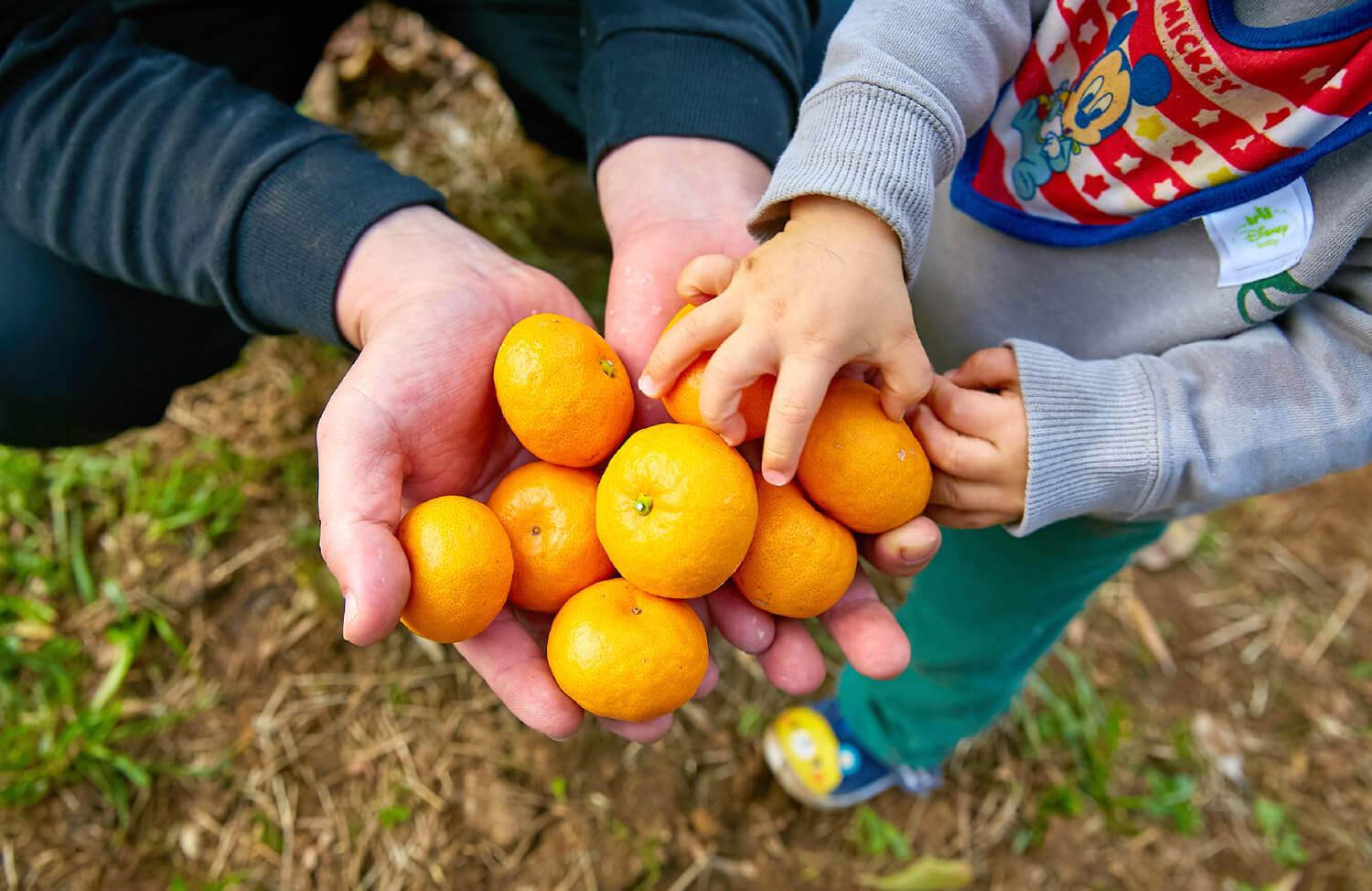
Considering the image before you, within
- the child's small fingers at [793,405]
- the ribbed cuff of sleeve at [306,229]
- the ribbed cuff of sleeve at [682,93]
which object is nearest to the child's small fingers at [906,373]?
the child's small fingers at [793,405]

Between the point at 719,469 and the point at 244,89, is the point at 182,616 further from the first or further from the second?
the point at 719,469

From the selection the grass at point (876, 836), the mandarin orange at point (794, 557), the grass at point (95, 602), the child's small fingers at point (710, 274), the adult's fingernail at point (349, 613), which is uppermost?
the child's small fingers at point (710, 274)

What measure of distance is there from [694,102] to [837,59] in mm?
756

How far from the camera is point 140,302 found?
9.57 ft

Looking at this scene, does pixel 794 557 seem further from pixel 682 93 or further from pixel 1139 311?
pixel 682 93

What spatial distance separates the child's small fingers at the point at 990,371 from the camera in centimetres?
216

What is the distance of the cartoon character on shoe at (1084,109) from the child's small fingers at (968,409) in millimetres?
647

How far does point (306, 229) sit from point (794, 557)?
1655mm

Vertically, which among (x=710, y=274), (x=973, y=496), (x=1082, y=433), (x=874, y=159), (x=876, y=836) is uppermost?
(x=874, y=159)

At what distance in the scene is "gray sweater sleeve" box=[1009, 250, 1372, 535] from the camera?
203cm

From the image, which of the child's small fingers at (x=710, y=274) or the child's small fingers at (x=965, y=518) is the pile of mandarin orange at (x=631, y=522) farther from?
the child's small fingers at (x=965, y=518)

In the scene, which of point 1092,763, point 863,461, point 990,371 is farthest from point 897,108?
point 1092,763

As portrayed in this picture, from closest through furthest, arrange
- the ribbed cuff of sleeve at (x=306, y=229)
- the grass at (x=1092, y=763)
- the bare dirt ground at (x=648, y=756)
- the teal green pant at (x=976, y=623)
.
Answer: the ribbed cuff of sleeve at (x=306, y=229) → the teal green pant at (x=976, y=623) → the bare dirt ground at (x=648, y=756) → the grass at (x=1092, y=763)

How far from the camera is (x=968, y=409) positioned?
7.07 ft
